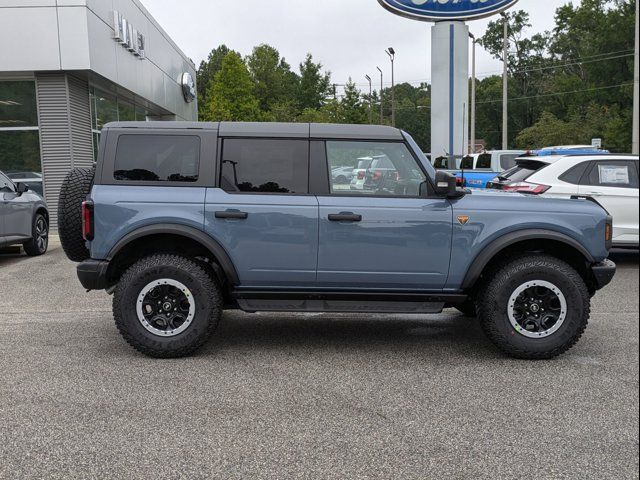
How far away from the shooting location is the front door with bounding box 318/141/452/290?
5.07 m

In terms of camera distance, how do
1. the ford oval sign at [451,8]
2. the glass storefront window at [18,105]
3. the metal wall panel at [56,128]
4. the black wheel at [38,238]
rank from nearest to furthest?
1. the black wheel at [38,238]
2. the metal wall panel at [56,128]
3. the glass storefront window at [18,105]
4. the ford oval sign at [451,8]

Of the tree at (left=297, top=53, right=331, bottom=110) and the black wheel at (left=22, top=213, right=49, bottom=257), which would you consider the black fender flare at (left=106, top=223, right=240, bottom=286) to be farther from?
the tree at (left=297, top=53, right=331, bottom=110)

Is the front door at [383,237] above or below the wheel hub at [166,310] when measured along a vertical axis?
above

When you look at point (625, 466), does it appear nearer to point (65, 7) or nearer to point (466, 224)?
point (466, 224)

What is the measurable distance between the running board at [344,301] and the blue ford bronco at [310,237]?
0.5 inches

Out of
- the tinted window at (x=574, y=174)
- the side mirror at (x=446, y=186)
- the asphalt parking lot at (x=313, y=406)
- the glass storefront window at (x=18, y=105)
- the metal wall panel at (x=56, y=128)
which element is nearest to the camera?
the asphalt parking lot at (x=313, y=406)

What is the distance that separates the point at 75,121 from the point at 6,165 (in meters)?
2.00

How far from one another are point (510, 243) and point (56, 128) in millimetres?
13160

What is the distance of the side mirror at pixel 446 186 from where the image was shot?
16.4 feet

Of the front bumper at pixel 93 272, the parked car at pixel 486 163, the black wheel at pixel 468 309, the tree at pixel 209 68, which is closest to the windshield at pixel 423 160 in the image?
the black wheel at pixel 468 309

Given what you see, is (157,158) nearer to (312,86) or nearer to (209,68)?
(312,86)

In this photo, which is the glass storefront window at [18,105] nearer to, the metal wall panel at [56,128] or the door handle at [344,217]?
the metal wall panel at [56,128]

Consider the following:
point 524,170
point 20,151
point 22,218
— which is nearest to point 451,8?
point 524,170

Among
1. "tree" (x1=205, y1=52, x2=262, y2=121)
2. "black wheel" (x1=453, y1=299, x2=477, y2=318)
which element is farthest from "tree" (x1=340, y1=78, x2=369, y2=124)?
"black wheel" (x1=453, y1=299, x2=477, y2=318)
